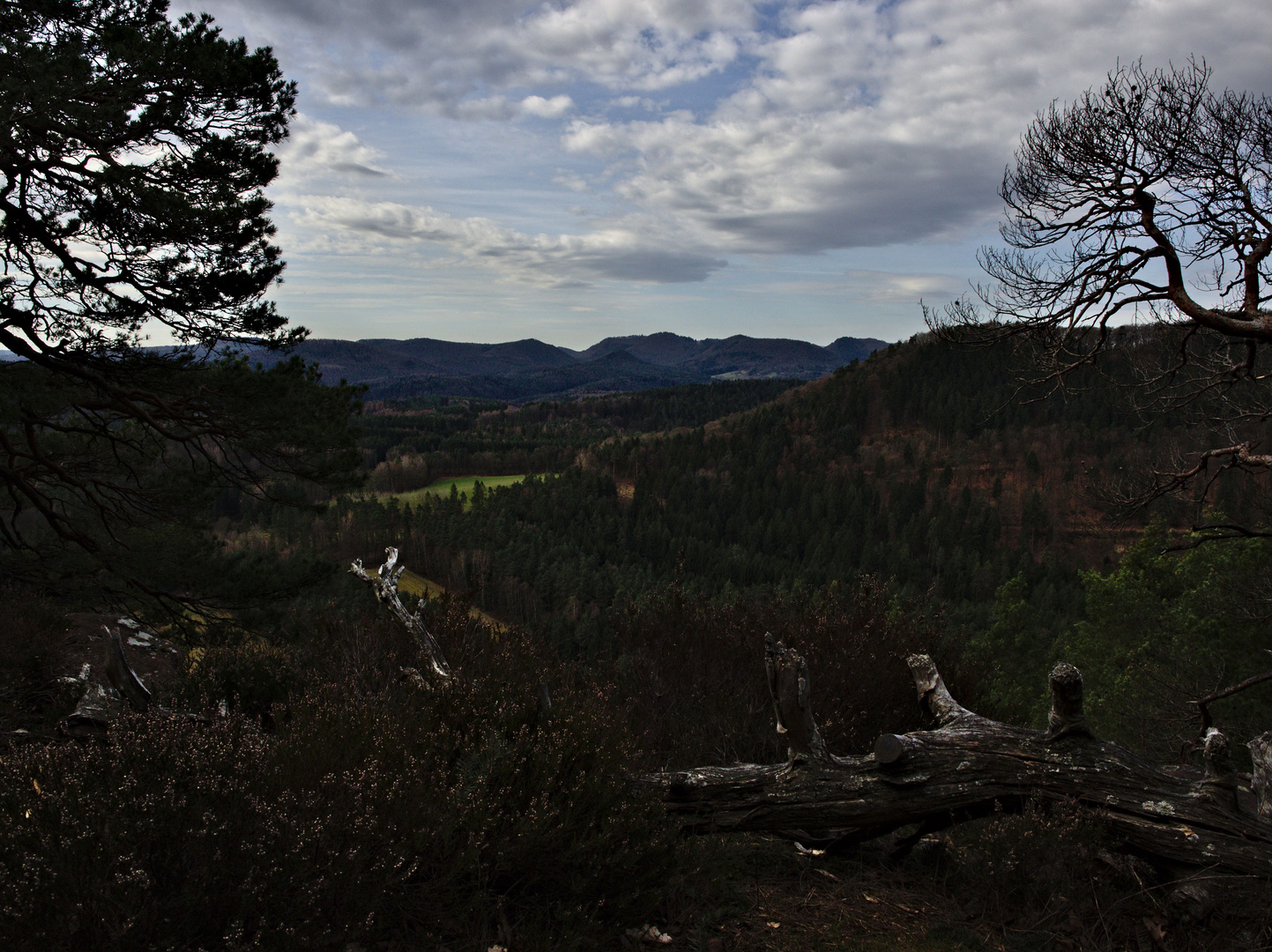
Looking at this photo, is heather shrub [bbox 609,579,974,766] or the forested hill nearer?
heather shrub [bbox 609,579,974,766]

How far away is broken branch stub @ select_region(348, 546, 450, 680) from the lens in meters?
5.44

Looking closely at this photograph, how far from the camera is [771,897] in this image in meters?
3.75

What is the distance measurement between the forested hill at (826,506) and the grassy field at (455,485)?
1113 cm

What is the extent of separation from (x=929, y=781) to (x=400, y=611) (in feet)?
14.3

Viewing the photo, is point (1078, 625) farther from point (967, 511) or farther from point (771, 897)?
point (967, 511)

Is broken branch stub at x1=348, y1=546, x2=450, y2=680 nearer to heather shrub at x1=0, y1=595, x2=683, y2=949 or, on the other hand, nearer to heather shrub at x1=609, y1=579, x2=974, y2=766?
heather shrub at x1=0, y1=595, x2=683, y2=949

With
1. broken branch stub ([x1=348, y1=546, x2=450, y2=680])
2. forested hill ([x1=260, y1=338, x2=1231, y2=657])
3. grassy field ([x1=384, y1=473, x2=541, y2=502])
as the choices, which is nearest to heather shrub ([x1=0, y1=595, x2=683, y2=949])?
broken branch stub ([x1=348, y1=546, x2=450, y2=680])

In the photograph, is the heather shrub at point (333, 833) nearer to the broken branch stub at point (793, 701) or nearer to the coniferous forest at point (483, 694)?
the coniferous forest at point (483, 694)

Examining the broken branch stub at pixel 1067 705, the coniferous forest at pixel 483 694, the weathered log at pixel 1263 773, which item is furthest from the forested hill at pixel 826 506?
the weathered log at pixel 1263 773

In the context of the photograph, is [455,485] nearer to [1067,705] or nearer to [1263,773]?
[1067,705]

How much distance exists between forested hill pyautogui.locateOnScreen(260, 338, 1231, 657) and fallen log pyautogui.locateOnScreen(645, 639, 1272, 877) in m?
37.6

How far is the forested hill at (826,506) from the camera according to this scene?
239 feet

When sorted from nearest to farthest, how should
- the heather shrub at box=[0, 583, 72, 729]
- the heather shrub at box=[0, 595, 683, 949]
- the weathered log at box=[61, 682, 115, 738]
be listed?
the heather shrub at box=[0, 595, 683, 949], the weathered log at box=[61, 682, 115, 738], the heather shrub at box=[0, 583, 72, 729]

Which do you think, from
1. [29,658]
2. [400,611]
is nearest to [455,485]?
[29,658]
